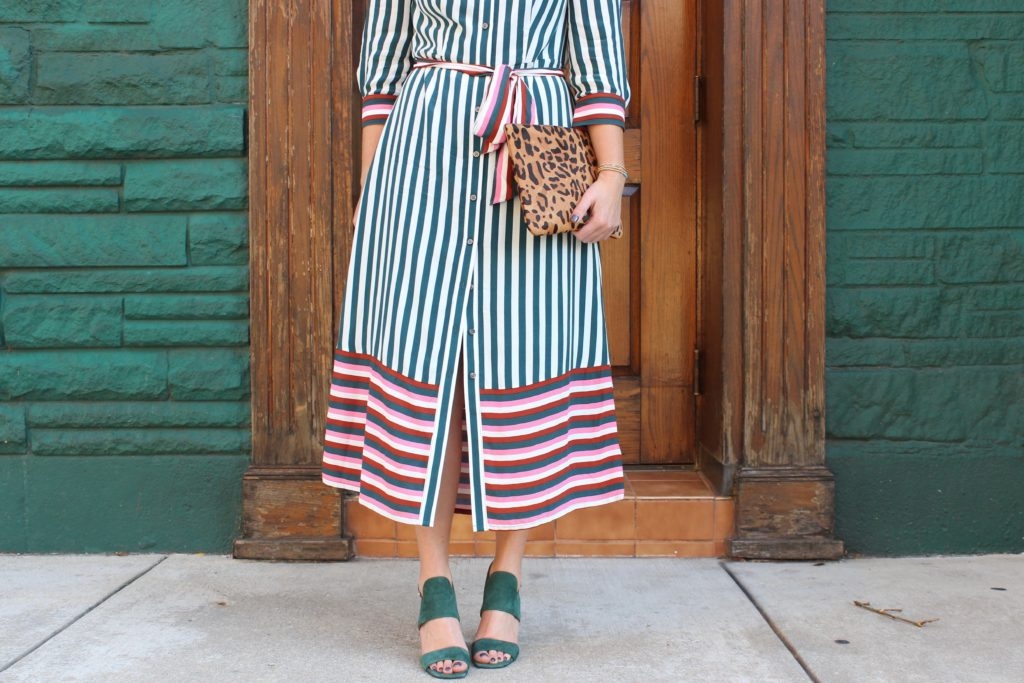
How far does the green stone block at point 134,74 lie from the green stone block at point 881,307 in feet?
6.21

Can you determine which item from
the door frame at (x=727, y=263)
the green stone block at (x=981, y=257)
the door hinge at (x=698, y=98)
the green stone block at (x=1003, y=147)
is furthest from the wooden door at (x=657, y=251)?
the green stone block at (x=1003, y=147)

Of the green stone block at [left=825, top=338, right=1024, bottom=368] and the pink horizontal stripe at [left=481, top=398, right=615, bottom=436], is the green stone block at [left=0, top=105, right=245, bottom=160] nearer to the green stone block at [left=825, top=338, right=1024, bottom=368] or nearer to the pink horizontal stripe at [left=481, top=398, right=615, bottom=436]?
the pink horizontal stripe at [left=481, top=398, right=615, bottom=436]

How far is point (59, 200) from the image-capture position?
3.14m

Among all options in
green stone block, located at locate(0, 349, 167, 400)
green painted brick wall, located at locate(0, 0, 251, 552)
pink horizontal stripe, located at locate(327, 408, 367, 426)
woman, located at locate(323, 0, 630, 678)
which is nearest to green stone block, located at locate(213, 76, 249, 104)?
green painted brick wall, located at locate(0, 0, 251, 552)

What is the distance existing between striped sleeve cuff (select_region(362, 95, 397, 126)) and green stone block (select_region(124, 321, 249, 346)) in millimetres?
954

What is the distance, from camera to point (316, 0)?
3.07m

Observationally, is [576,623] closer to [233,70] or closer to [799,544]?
[799,544]

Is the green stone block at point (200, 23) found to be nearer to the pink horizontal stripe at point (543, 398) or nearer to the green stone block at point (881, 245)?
the pink horizontal stripe at point (543, 398)

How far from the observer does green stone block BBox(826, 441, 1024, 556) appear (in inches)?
124

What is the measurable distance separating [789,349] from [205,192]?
172cm

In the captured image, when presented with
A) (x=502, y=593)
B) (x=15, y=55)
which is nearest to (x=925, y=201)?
(x=502, y=593)

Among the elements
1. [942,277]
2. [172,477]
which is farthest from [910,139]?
[172,477]

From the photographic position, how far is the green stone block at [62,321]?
10.3 ft

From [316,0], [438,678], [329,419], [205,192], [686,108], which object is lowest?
[438,678]
